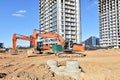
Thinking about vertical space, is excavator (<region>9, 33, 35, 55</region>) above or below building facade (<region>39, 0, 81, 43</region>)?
below

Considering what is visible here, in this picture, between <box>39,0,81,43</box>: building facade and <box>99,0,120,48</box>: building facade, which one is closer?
<box>39,0,81,43</box>: building facade

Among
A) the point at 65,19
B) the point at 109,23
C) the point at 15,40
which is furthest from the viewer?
the point at 109,23

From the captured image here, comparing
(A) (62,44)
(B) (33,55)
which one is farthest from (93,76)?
(A) (62,44)

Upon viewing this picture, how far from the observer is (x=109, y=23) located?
12938 centimetres

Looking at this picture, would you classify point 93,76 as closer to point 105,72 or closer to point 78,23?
point 105,72

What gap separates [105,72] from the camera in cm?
1588

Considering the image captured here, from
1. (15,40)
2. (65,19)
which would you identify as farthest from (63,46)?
(65,19)

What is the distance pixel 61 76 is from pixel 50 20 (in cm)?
9207

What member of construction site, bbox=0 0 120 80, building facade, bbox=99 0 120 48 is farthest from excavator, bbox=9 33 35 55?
building facade, bbox=99 0 120 48

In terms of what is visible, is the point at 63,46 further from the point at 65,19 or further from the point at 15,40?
the point at 65,19

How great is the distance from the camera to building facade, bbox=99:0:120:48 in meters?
121

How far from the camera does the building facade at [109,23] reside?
398ft

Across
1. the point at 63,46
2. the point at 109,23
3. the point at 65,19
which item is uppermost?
the point at 109,23

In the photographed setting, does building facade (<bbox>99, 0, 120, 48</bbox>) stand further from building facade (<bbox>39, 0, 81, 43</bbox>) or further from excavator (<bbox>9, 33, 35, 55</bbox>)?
excavator (<bbox>9, 33, 35, 55</bbox>)
